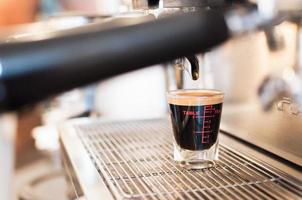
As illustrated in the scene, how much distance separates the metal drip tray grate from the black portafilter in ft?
0.66

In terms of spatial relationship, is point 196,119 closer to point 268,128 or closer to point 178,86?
point 268,128

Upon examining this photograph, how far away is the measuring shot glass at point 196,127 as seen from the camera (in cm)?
55

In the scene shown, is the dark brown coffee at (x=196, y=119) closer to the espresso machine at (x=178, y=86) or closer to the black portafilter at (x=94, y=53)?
the espresso machine at (x=178, y=86)

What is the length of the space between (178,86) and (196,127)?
24 cm

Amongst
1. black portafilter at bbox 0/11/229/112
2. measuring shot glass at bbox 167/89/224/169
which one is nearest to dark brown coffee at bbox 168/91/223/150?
measuring shot glass at bbox 167/89/224/169

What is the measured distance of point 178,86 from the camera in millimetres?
779

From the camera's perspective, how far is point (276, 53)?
0.58 metres

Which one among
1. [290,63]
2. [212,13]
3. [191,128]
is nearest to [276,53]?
[290,63]

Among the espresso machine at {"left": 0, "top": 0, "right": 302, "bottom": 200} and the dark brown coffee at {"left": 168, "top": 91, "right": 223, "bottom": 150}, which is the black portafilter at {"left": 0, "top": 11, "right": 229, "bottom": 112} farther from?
the dark brown coffee at {"left": 168, "top": 91, "right": 223, "bottom": 150}

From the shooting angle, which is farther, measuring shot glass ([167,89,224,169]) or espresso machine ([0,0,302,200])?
measuring shot glass ([167,89,224,169])

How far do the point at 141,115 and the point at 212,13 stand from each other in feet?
2.55

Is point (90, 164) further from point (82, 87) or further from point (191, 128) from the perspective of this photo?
point (82, 87)

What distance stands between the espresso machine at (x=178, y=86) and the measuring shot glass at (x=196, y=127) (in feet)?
0.06

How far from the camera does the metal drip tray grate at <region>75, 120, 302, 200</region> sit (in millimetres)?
476
